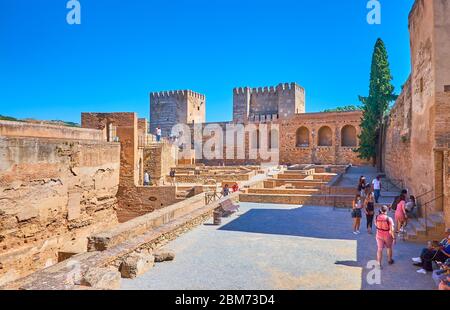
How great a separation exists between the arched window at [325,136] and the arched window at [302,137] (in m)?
1.34

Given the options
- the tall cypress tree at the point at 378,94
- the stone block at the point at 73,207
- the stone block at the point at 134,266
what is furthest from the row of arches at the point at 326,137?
the stone block at the point at 134,266

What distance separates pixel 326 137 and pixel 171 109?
65.7 ft

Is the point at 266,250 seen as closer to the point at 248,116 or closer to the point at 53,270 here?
the point at 53,270

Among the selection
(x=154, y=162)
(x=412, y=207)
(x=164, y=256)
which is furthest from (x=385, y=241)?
(x=154, y=162)

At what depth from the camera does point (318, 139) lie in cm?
3516

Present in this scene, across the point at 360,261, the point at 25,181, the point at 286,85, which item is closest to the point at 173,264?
the point at 360,261

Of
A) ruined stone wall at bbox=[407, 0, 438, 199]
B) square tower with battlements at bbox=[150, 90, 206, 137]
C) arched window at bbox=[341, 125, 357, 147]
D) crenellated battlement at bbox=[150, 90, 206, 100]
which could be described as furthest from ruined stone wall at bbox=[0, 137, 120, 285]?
crenellated battlement at bbox=[150, 90, 206, 100]

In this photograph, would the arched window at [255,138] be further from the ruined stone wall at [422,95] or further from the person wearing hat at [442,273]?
the person wearing hat at [442,273]

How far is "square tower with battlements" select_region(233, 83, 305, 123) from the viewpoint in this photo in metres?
41.7

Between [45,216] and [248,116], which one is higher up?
[248,116]

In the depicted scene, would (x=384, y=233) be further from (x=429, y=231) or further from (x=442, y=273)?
(x=429, y=231)

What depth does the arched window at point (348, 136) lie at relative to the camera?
3375cm

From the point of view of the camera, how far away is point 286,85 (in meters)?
42.0
